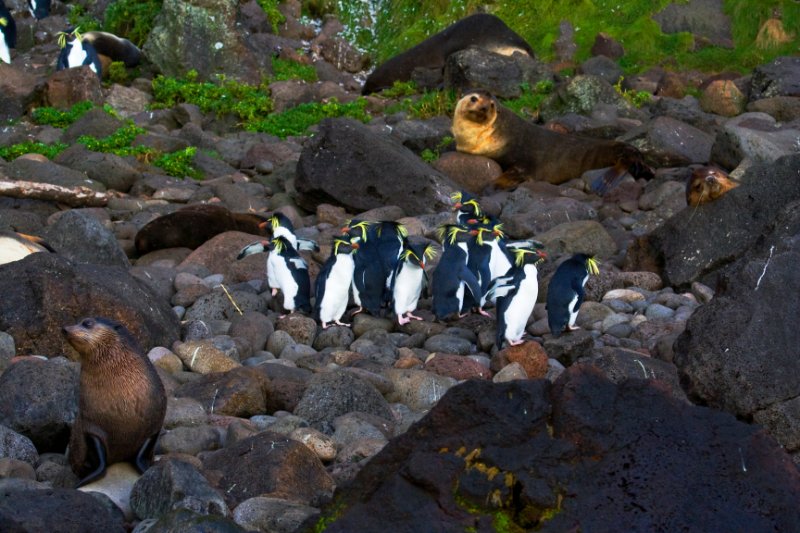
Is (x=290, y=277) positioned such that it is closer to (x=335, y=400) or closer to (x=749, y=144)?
(x=335, y=400)

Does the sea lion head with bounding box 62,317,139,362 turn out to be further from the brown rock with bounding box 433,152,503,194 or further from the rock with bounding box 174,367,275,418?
the brown rock with bounding box 433,152,503,194

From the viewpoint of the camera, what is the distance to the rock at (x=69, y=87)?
1692 cm

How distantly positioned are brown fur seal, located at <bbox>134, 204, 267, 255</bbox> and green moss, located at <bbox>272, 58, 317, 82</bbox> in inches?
313

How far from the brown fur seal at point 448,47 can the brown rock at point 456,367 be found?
11.7 meters

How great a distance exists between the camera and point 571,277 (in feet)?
30.0

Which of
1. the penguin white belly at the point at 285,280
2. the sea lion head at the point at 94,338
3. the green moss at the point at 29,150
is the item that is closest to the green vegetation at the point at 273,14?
the green moss at the point at 29,150

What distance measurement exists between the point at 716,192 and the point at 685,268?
0.77 m

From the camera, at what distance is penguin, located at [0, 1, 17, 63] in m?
20.0

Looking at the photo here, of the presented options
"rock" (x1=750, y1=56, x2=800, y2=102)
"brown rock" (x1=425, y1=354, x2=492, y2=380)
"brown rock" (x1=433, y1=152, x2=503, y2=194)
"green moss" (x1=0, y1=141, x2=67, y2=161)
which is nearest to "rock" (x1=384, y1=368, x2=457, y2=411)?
"brown rock" (x1=425, y1=354, x2=492, y2=380)

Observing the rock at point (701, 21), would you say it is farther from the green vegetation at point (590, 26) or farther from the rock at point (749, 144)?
the rock at point (749, 144)

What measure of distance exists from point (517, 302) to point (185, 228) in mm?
3993

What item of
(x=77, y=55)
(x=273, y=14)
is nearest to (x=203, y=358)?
(x=77, y=55)

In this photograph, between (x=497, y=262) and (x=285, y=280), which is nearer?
(x=285, y=280)

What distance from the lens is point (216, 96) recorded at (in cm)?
1775
